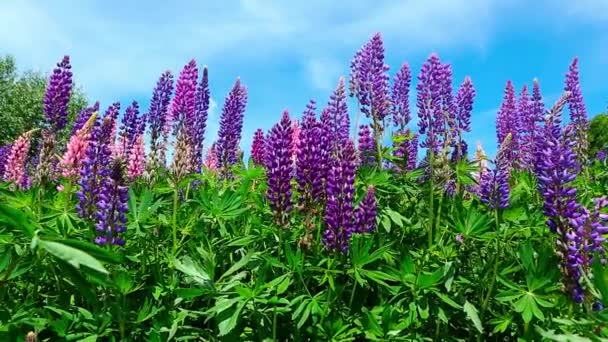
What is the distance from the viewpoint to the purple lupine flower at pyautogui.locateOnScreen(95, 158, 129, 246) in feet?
10.3

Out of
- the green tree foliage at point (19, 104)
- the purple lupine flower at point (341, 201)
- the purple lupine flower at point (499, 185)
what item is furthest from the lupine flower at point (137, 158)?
the green tree foliage at point (19, 104)

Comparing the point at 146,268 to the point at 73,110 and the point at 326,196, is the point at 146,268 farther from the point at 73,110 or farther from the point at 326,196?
the point at 73,110

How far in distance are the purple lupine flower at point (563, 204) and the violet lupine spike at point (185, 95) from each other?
317cm

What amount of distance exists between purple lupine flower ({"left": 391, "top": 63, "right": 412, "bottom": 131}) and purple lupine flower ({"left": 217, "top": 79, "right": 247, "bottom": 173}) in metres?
1.88

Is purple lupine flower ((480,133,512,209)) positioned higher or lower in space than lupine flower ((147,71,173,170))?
lower

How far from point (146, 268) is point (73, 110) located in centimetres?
3987

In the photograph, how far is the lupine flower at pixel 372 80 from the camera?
481 centimetres

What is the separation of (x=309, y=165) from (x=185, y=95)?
248cm

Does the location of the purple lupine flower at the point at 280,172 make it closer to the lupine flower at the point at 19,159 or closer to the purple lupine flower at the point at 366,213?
the purple lupine flower at the point at 366,213

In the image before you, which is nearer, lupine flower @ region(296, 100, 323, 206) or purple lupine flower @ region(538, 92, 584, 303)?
purple lupine flower @ region(538, 92, 584, 303)

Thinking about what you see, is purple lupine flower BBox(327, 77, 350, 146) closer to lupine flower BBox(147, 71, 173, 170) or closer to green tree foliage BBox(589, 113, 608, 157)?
lupine flower BBox(147, 71, 173, 170)

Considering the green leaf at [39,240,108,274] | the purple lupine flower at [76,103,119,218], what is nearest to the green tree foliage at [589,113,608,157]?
the purple lupine flower at [76,103,119,218]

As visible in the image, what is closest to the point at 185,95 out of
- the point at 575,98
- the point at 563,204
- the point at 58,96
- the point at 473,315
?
the point at 58,96

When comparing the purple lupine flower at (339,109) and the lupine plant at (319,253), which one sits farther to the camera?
the purple lupine flower at (339,109)
